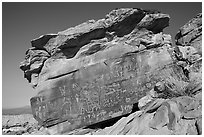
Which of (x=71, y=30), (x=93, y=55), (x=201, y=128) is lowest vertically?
(x=201, y=128)

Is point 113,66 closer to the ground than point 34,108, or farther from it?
farther from it

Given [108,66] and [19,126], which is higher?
[108,66]

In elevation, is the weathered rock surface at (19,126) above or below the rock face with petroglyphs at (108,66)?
below

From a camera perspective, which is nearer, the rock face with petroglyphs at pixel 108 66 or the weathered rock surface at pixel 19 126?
the rock face with petroglyphs at pixel 108 66

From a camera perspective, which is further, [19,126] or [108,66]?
[19,126]

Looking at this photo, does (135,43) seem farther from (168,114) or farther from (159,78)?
(168,114)

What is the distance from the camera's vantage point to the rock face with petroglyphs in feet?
48.7

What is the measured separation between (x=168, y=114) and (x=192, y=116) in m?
1.02

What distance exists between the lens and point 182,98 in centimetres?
1076

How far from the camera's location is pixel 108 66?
1552 centimetres

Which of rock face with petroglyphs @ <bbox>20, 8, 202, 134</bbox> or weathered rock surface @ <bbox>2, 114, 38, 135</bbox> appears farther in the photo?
weathered rock surface @ <bbox>2, 114, 38, 135</bbox>

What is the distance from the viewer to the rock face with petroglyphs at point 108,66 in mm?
14844

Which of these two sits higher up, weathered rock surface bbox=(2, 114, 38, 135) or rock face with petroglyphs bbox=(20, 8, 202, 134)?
rock face with petroglyphs bbox=(20, 8, 202, 134)

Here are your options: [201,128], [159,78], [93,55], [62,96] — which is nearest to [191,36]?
[159,78]
